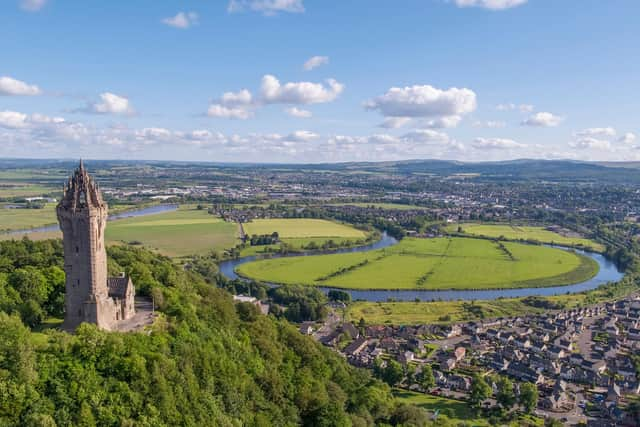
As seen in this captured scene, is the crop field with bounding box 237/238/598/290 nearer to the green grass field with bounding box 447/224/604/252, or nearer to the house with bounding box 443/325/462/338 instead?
the green grass field with bounding box 447/224/604/252

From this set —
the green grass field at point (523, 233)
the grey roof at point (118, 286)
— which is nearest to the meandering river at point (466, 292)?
the green grass field at point (523, 233)

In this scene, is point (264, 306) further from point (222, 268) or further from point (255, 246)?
point (255, 246)

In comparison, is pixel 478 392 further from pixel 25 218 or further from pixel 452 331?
pixel 25 218

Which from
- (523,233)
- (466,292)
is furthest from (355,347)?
(523,233)

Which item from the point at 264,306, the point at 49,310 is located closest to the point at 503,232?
the point at 264,306

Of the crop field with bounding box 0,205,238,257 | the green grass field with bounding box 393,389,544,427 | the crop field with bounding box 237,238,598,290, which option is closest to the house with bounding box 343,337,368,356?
the green grass field with bounding box 393,389,544,427

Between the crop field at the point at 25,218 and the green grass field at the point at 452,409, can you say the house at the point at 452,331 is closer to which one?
the green grass field at the point at 452,409
